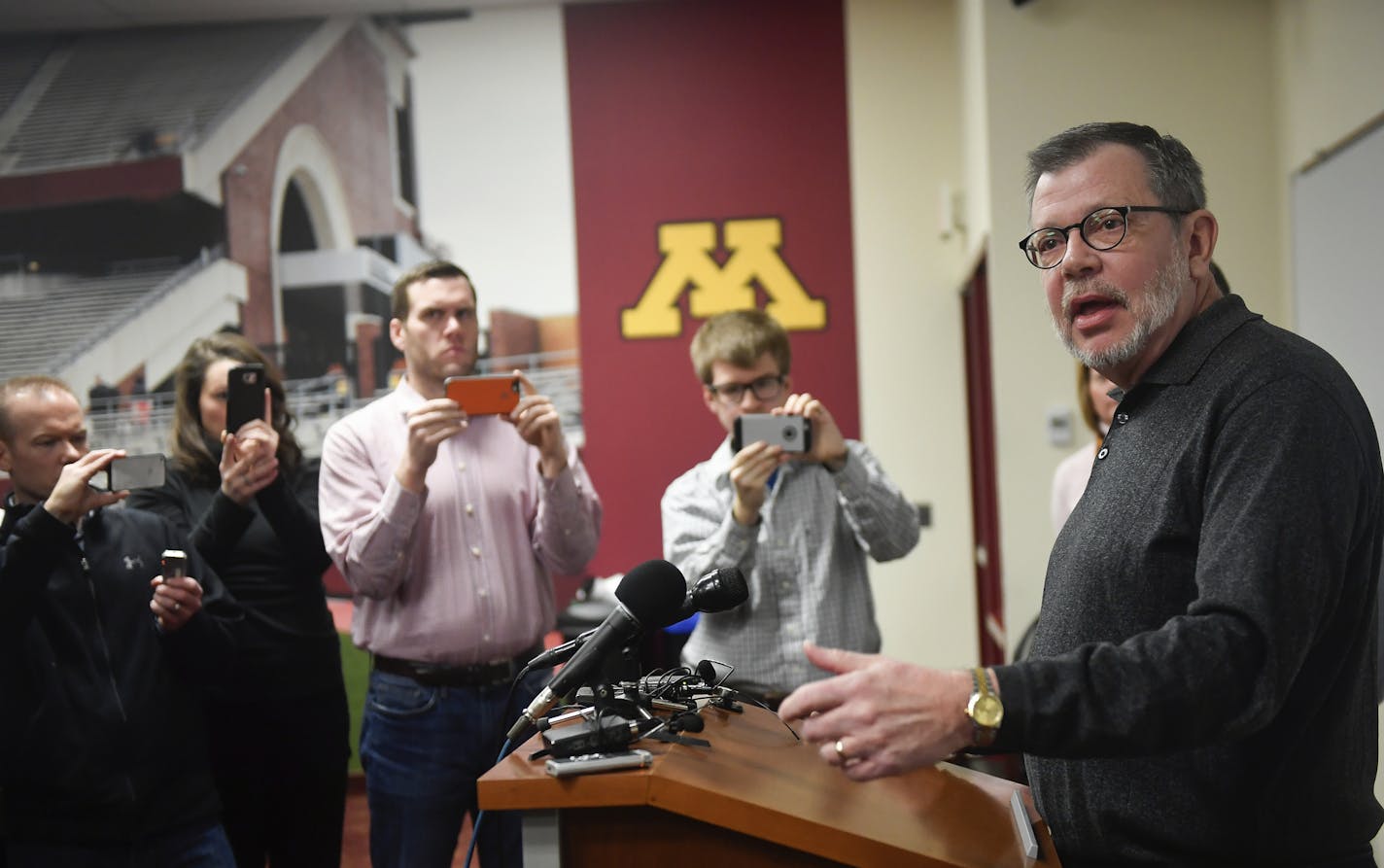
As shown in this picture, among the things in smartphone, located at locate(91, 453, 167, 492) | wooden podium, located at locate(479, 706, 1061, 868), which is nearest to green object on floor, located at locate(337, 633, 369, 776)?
smartphone, located at locate(91, 453, 167, 492)

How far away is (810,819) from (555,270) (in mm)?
3983

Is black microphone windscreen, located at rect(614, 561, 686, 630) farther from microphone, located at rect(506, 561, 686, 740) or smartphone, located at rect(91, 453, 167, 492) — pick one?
smartphone, located at rect(91, 453, 167, 492)

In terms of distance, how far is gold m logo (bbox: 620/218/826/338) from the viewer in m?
4.62

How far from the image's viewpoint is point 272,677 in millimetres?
2348

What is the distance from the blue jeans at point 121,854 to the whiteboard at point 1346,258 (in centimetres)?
293

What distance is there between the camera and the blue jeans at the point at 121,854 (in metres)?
1.95

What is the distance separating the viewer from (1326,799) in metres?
1.07

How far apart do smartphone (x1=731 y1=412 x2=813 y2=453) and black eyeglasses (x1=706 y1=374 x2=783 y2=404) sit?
191mm

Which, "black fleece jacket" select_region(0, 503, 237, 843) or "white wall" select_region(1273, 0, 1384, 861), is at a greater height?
"white wall" select_region(1273, 0, 1384, 861)

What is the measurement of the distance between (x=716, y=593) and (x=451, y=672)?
0.99 meters

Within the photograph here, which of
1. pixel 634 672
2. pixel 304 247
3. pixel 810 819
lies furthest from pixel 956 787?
pixel 304 247

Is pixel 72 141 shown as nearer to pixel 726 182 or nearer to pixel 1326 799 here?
pixel 726 182

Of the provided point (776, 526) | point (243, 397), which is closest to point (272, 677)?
point (243, 397)

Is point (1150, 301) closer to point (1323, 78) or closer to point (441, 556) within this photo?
point (441, 556)
